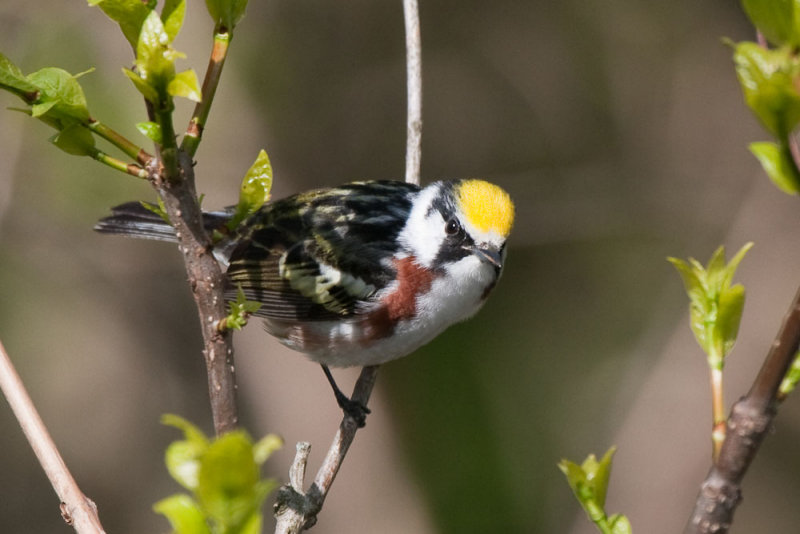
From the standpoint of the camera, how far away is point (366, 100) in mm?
7238

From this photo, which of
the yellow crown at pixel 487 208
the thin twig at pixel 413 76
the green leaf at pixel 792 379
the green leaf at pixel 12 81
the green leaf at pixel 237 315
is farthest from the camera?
the yellow crown at pixel 487 208

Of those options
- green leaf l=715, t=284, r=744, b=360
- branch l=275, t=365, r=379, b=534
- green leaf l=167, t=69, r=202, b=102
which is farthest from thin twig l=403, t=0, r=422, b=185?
green leaf l=715, t=284, r=744, b=360

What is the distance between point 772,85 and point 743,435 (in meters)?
0.45

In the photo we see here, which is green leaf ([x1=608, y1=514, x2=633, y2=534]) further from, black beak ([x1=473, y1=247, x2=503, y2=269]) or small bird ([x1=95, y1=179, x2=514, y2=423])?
small bird ([x1=95, y1=179, x2=514, y2=423])

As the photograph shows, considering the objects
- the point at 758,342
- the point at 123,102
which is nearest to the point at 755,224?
the point at 758,342

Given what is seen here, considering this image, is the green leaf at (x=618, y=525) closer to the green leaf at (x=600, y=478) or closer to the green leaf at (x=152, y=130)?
the green leaf at (x=600, y=478)

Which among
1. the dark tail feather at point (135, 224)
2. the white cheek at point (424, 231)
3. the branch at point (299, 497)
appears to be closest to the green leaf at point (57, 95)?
the branch at point (299, 497)

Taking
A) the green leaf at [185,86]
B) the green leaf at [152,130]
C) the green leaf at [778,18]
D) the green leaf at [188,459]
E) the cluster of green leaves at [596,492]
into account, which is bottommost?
the cluster of green leaves at [596,492]

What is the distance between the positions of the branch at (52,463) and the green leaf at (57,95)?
581 mm

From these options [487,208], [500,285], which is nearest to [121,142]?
[487,208]

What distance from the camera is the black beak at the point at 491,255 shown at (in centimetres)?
377

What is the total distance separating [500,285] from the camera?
723 cm

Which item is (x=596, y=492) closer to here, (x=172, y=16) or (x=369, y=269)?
(x=172, y=16)

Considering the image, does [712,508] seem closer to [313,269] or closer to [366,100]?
[313,269]
